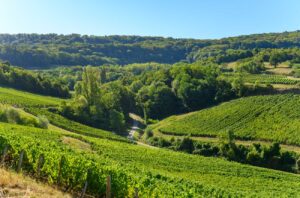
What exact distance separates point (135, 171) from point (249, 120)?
7222 cm

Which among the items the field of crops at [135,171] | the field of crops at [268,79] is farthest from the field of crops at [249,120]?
the field of crops at [135,171]

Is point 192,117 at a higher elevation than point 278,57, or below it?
below

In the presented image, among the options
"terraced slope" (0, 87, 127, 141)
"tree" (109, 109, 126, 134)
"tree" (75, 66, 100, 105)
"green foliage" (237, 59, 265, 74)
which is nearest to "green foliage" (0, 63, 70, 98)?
"terraced slope" (0, 87, 127, 141)

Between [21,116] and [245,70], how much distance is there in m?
102

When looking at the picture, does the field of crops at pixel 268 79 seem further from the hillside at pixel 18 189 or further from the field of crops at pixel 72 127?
the hillside at pixel 18 189

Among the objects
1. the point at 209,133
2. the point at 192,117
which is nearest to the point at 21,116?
the point at 209,133

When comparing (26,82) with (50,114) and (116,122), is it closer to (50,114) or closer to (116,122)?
(116,122)

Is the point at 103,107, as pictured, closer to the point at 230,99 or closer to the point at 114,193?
the point at 230,99

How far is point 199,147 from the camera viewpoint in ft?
314

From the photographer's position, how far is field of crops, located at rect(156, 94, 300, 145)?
95.8 meters

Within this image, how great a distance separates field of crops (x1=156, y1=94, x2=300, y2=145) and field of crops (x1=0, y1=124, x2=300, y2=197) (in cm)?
2662

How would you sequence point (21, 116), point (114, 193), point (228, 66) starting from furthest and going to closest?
point (228, 66)
point (21, 116)
point (114, 193)

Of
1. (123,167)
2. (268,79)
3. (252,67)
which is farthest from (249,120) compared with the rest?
(123,167)

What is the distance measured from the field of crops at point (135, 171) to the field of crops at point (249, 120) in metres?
26.6
